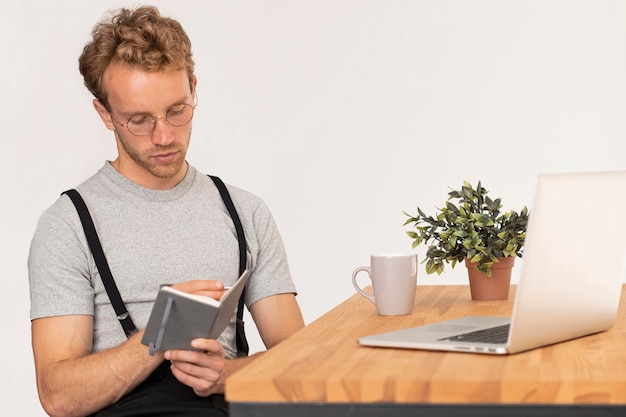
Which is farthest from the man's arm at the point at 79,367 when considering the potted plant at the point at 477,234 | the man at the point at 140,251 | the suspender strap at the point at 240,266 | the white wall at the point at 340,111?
the white wall at the point at 340,111

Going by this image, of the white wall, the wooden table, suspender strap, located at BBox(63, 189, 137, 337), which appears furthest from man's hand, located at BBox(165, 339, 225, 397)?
the white wall

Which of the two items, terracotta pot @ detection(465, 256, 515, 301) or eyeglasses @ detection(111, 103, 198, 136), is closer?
terracotta pot @ detection(465, 256, 515, 301)

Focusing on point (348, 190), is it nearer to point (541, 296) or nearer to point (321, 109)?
point (321, 109)

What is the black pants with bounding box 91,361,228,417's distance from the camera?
5.70ft

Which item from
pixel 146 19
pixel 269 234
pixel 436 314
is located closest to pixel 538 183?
pixel 436 314

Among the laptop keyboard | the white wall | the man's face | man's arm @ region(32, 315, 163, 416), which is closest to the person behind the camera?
the laptop keyboard

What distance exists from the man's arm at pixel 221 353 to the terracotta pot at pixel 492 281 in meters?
0.45

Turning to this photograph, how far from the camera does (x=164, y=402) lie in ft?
5.76

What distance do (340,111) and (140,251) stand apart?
2017mm

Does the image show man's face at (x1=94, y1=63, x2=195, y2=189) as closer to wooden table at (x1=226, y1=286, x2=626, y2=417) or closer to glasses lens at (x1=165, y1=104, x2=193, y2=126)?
glasses lens at (x1=165, y1=104, x2=193, y2=126)

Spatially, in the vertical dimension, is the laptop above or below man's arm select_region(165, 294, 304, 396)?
above

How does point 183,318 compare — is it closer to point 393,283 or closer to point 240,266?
point 393,283

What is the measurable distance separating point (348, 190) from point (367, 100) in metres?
0.38

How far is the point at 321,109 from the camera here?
12.5ft
